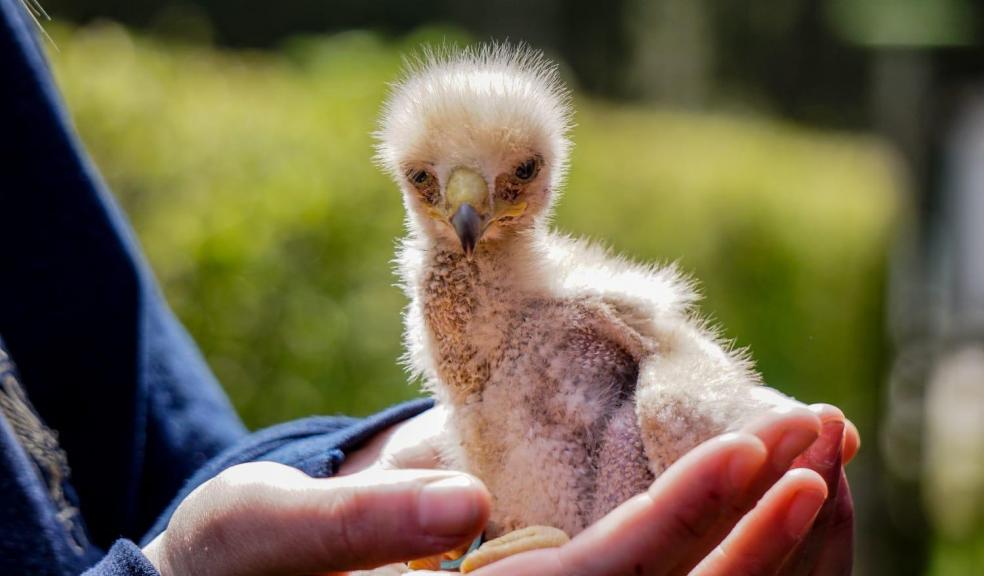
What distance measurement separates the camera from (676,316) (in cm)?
152

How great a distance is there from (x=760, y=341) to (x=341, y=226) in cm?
241

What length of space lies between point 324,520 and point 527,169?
2.01 ft

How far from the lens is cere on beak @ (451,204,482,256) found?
1.41m

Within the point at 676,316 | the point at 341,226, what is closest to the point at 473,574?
the point at 676,316

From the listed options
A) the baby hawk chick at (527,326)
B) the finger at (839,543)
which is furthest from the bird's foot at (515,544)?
the finger at (839,543)

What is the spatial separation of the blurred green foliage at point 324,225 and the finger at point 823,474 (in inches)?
77.1

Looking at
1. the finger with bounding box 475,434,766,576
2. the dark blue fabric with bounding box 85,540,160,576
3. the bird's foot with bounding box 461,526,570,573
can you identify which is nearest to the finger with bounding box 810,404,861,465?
the finger with bounding box 475,434,766,576

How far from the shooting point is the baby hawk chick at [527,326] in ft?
4.48

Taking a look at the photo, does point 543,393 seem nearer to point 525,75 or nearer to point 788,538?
point 788,538

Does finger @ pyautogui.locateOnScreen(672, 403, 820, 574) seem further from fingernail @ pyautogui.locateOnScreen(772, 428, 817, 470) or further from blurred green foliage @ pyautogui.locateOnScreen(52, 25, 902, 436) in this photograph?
blurred green foliage @ pyautogui.locateOnScreen(52, 25, 902, 436)

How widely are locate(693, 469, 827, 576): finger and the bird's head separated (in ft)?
1.57

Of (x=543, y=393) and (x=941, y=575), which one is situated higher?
(x=543, y=393)

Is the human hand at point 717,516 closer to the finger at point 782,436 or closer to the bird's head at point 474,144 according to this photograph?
the finger at point 782,436

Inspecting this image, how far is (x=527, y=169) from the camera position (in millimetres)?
1521
